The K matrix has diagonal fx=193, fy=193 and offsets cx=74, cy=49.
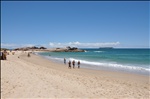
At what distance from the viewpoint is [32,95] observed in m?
9.01

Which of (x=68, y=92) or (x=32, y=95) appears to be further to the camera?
(x=68, y=92)

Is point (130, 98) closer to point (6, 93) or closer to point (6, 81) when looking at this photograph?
point (6, 93)

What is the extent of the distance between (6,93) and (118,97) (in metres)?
5.41

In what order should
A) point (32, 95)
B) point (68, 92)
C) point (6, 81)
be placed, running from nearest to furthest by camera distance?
point (32, 95) → point (68, 92) → point (6, 81)

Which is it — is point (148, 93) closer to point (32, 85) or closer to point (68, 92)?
point (68, 92)

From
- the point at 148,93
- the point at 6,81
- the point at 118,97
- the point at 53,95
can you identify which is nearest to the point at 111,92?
the point at 118,97

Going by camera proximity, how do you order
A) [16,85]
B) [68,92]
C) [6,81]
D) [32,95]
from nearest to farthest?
[32,95]
[68,92]
[16,85]
[6,81]

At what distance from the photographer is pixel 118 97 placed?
9484mm

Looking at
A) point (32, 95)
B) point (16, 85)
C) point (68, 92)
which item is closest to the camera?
point (32, 95)

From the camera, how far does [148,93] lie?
10727 millimetres

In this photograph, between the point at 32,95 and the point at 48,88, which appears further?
the point at 48,88

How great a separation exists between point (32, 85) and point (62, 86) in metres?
1.68

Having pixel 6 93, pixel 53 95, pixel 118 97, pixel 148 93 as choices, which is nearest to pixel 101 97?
pixel 118 97

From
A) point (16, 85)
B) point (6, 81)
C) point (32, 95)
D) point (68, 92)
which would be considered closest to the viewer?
point (32, 95)
